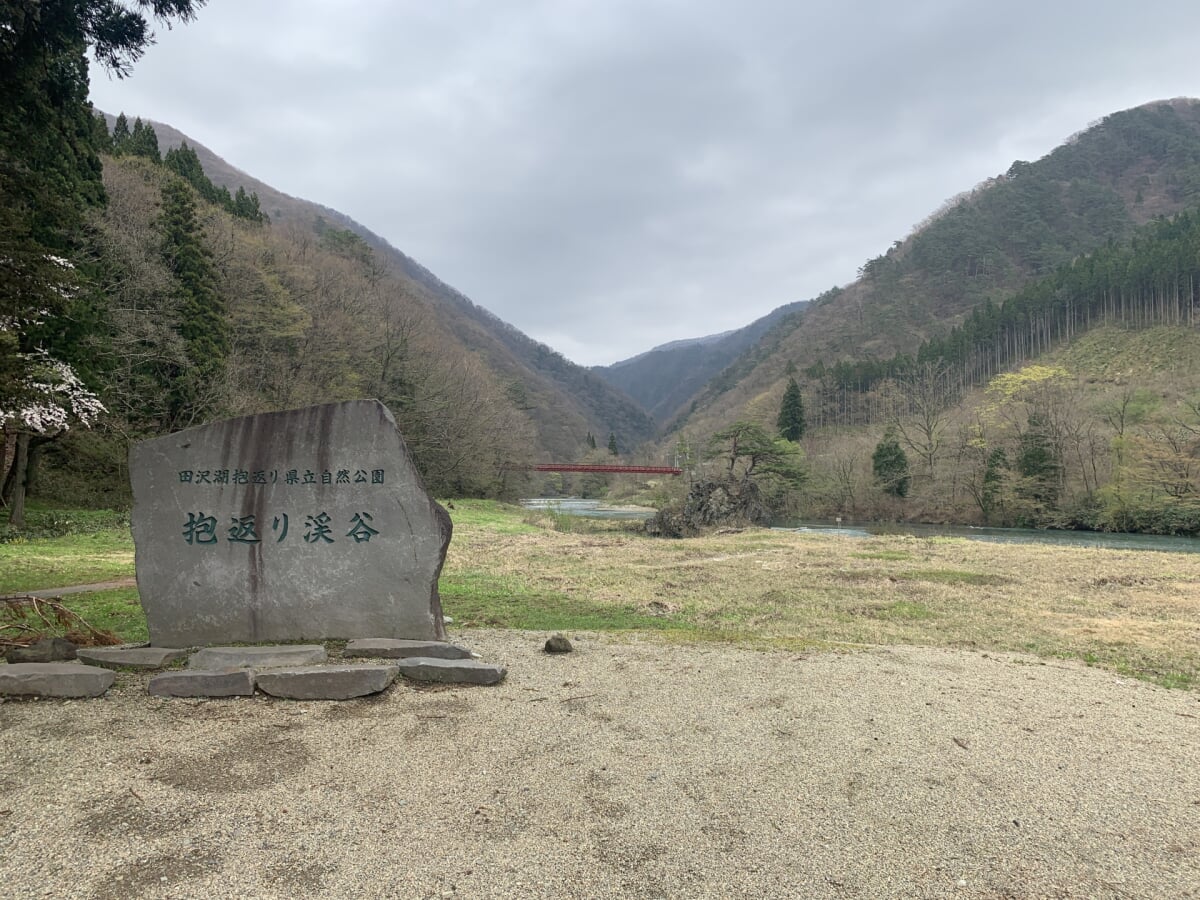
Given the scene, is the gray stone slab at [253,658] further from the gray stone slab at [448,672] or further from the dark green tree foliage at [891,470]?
the dark green tree foliage at [891,470]

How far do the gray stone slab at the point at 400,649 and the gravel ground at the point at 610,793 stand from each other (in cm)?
45

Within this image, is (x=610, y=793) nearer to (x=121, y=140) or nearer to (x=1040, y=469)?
(x=1040, y=469)

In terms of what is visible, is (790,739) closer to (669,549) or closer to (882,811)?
(882,811)

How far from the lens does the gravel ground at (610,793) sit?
2.68 metres

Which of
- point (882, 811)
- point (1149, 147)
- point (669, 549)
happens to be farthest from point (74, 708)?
point (1149, 147)

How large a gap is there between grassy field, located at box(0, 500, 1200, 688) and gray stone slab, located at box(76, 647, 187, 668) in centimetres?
137

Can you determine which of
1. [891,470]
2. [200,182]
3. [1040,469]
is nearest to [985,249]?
[891,470]

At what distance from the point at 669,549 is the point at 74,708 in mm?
15153

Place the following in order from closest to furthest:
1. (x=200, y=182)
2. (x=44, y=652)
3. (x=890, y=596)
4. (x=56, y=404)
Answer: (x=44, y=652)
(x=890, y=596)
(x=56, y=404)
(x=200, y=182)

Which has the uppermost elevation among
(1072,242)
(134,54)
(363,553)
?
(1072,242)

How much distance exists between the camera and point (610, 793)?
133 inches

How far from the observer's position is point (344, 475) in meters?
5.77

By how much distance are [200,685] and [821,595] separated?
8433mm

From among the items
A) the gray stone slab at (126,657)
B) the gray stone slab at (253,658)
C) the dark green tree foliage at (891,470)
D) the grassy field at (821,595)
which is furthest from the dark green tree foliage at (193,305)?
the dark green tree foliage at (891,470)
